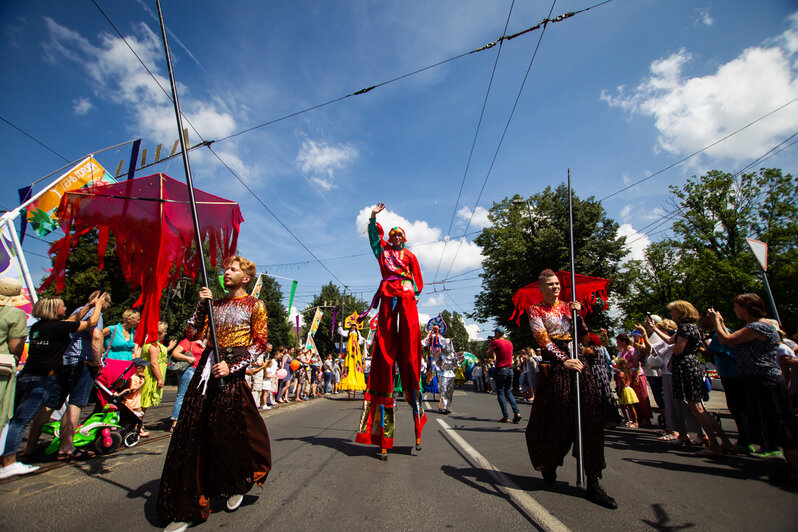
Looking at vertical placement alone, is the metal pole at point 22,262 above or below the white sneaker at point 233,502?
above

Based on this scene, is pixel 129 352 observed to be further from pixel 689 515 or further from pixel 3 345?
pixel 689 515

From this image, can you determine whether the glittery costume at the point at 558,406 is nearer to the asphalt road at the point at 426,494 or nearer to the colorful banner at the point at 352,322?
the asphalt road at the point at 426,494

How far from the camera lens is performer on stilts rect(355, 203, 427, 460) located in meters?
4.70

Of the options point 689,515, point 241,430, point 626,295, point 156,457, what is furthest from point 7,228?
point 626,295

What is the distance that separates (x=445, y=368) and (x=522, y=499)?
7430 mm

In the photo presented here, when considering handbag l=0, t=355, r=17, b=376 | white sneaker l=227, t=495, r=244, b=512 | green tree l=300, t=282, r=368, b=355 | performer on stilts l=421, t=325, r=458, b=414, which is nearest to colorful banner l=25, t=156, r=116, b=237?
handbag l=0, t=355, r=17, b=376

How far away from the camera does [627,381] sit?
746 cm

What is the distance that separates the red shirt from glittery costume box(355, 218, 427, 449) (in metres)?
3.84

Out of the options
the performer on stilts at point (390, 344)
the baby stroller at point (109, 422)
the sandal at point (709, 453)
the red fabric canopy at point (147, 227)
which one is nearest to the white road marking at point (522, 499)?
the performer on stilts at point (390, 344)

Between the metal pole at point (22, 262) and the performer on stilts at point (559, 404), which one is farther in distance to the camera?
the metal pole at point (22, 262)

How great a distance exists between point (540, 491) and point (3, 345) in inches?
193

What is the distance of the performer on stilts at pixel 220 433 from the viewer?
2578mm

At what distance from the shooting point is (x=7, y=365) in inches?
138

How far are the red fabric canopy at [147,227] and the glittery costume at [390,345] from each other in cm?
188
